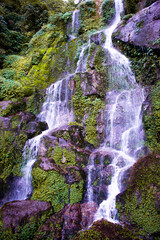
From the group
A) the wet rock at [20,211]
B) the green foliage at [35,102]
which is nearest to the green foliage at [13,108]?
the green foliage at [35,102]

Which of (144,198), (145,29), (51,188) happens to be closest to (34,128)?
(51,188)

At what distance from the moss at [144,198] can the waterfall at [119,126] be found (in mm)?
541

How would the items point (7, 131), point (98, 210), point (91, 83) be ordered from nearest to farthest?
point (98, 210), point (7, 131), point (91, 83)

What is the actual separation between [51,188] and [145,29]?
1044cm

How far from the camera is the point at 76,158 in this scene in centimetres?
769

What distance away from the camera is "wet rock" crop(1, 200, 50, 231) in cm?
530

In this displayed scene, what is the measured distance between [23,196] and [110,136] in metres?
5.34

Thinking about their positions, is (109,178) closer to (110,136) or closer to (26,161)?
(110,136)

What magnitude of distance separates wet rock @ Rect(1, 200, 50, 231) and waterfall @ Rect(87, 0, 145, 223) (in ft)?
6.98

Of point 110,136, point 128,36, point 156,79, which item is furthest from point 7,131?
point 128,36

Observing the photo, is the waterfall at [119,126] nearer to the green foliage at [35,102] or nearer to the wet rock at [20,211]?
the wet rock at [20,211]

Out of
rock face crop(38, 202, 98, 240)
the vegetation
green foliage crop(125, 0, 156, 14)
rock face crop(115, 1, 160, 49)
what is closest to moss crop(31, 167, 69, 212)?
rock face crop(38, 202, 98, 240)

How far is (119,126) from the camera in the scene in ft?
29.2

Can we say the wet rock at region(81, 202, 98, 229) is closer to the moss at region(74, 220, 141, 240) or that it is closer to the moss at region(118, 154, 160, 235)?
the moss at region(74, 220, 141, 240)
